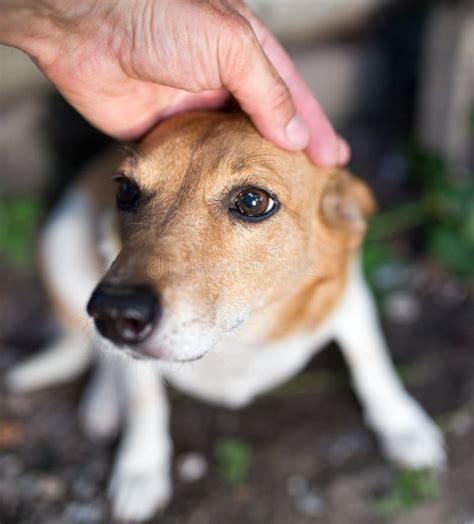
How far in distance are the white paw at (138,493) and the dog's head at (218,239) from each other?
77 cm

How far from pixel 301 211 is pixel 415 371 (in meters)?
1.32

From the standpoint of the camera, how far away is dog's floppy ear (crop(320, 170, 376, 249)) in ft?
7.66

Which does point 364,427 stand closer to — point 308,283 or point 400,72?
point 308,283

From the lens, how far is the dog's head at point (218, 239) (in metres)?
1.71

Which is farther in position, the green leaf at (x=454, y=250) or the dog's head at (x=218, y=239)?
the green leaf at (x=454, y=250)

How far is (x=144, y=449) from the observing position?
8.50 feet

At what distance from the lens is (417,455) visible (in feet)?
8.55

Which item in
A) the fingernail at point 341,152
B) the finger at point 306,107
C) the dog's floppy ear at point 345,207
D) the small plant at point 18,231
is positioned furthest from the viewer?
the small plant at point 18,231

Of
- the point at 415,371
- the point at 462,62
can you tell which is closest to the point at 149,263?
the point at 415,371

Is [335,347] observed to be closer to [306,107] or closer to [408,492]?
[408,492]

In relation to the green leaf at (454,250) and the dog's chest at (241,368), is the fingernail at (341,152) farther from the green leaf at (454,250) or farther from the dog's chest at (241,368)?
the green leaf at (454,250)

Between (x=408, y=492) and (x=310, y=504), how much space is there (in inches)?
15.5

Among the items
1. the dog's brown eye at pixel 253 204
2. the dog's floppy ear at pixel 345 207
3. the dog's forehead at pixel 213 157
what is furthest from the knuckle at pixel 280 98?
the dog's floppy ear at pixel 345 207

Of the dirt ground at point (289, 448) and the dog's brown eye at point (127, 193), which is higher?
the dog's brown eye at point (127, 193)
